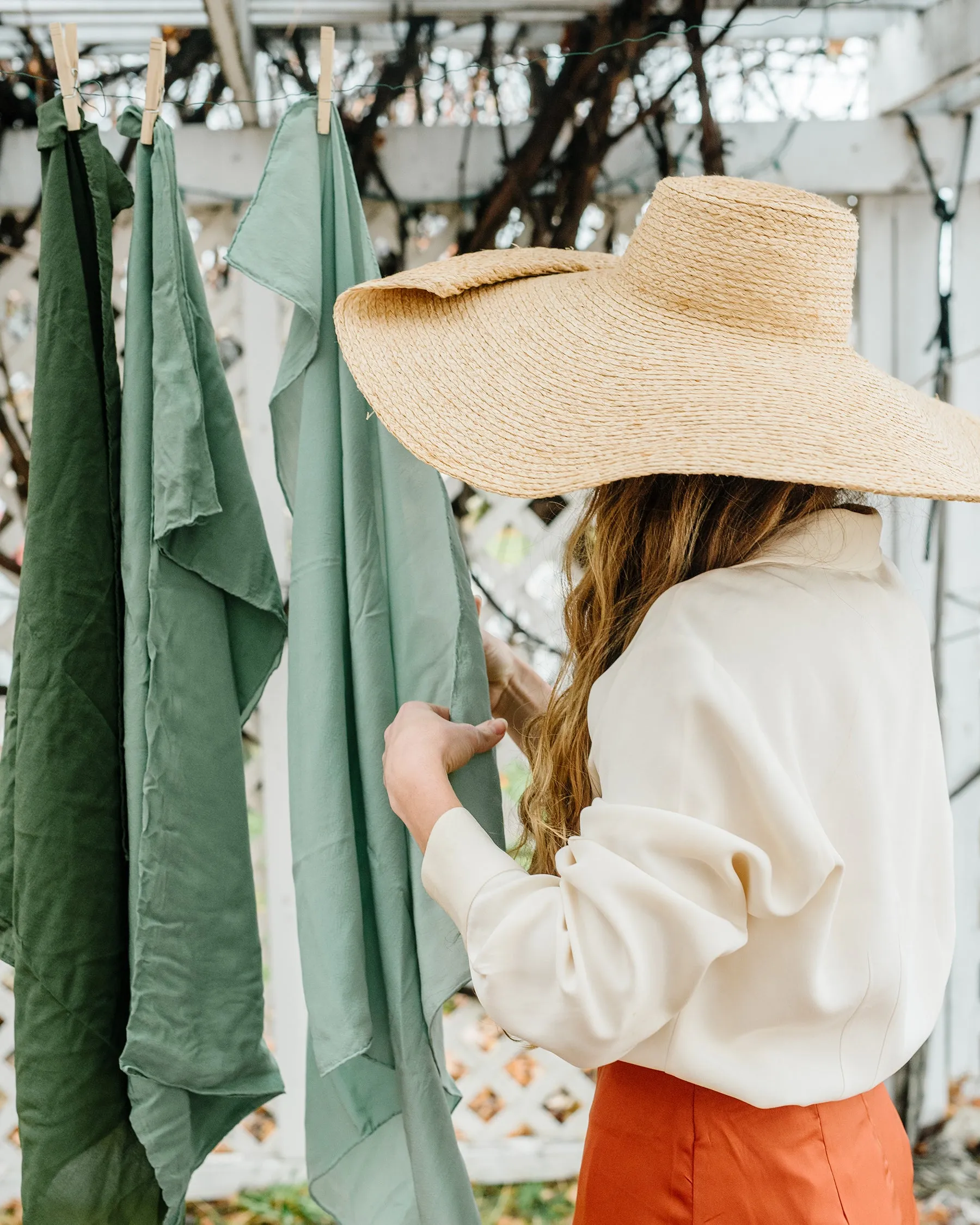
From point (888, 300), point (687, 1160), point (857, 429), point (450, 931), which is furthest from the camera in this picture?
point (888, 300)

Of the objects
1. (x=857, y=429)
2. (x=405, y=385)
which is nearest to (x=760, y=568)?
(x=857, y=429)

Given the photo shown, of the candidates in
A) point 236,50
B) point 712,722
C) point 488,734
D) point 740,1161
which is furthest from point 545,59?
point 740,1161

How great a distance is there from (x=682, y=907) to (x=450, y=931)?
17.2 inches

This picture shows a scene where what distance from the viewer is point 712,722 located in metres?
0.78

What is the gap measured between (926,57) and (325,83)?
1.19 m

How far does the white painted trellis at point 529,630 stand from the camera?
6.19 ft

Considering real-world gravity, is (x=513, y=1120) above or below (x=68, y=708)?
below

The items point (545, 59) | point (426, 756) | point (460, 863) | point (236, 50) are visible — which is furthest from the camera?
point (545, 59)

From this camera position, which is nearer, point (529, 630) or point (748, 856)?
point (748, 856)

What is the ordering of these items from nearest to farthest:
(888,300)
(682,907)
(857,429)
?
(682,907)
(857,429)
(888,300)

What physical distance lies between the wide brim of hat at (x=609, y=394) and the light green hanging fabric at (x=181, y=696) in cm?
24

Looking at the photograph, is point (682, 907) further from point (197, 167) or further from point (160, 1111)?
point (197, 167)

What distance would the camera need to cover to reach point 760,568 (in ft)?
2.83

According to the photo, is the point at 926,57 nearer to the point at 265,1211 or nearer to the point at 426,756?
the point at 426,756
